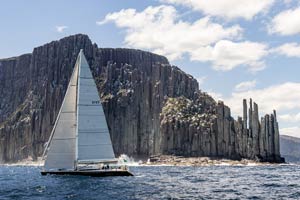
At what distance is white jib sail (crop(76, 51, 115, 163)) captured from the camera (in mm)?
77312

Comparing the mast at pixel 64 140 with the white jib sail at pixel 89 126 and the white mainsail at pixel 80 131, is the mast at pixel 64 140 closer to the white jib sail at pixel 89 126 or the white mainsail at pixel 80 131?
the white mainsail at pixel 80 131

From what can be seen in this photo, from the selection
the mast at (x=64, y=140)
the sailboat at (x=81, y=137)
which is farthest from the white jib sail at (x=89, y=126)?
the mast at (x=64, y=140)

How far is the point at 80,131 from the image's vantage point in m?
77.8

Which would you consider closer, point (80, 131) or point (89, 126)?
point (80, 131)

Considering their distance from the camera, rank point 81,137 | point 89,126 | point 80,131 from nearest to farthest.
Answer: point 81,137, point 80,131, point 89,126

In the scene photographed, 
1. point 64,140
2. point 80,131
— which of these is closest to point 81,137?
point 80,131

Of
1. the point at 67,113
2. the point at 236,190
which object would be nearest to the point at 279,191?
the point at 236,190

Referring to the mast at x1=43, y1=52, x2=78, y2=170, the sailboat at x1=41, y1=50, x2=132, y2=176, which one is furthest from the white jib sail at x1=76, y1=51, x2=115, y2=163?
the mast at x1=43, y1=52, x2=78, y2=170

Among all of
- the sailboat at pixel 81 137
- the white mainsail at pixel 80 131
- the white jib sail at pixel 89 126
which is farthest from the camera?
the white jib sail at pixel 89 126

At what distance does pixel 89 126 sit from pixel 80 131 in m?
1.75

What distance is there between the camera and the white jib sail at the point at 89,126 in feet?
254

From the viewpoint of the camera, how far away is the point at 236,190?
58938mm

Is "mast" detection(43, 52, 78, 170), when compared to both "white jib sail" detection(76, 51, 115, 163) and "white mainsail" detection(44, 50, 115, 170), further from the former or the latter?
"white jib sail" detection(76, 51, 115, 163)

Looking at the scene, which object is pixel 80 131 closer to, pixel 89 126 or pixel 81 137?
pixel 81 137
